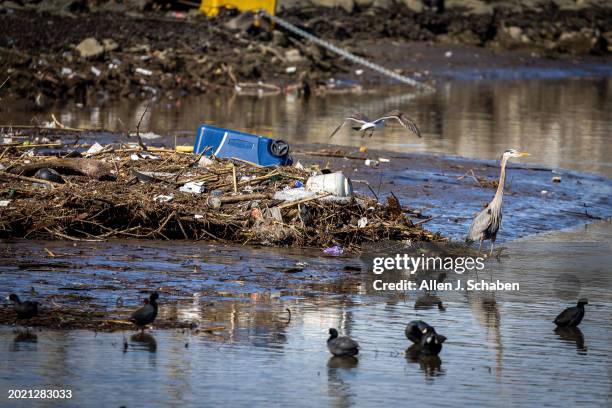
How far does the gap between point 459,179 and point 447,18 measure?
84.1 ft

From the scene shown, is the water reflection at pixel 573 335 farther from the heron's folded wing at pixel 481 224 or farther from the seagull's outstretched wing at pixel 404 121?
the seagull's outstretched wing at pixel 404 121

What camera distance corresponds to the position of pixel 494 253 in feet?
35.8

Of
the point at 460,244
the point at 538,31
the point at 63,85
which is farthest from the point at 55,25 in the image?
the point at 460,244

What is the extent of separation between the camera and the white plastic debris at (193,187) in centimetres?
1091

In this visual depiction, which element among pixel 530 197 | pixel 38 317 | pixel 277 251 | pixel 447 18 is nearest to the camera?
pixel 38 317

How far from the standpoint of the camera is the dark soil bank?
25391 mm

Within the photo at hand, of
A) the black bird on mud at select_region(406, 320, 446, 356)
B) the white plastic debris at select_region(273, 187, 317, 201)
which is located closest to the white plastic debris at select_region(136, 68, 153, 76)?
the white plastic debris at select_region(273, 187, 317, 201)

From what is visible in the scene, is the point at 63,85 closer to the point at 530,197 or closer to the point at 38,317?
→ the point at 530,197

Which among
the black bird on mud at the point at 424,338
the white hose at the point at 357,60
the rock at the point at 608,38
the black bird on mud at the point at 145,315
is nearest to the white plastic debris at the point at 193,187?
the black bird on mud at the point at 145,315

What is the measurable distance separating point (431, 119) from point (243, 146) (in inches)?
445

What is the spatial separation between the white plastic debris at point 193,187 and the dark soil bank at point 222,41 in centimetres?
1281

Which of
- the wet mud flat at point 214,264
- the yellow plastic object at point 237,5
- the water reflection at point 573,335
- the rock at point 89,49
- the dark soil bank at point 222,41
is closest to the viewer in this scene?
the water reflection at point 573,335

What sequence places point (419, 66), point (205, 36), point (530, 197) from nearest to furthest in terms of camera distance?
point (530, 197) → point (205, 36) → point (419, 66)

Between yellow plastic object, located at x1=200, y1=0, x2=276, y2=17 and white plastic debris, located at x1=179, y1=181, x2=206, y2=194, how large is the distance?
2278 cm
